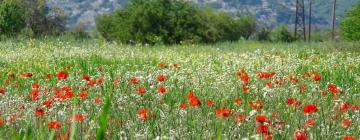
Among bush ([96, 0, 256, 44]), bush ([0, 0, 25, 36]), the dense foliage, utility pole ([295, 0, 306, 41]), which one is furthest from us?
utility pole ([295, 0, 306, 41])

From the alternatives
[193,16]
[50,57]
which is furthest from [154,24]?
[50,57]

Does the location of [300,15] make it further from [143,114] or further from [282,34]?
[143,114]

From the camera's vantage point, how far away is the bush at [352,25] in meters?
54.7

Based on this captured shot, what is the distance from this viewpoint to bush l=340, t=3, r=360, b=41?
180 ft

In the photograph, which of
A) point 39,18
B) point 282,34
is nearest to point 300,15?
point 282,34

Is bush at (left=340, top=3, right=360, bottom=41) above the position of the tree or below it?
below

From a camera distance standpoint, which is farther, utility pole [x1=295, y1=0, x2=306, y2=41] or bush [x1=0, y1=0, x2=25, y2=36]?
utility pole [x1=295, y1=0, x2=306, y2=41]

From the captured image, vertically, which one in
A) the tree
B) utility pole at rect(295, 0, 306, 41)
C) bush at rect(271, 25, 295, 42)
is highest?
the tree

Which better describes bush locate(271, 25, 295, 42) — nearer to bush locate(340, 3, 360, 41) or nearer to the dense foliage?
bush locate(340, 3, 360, 41)

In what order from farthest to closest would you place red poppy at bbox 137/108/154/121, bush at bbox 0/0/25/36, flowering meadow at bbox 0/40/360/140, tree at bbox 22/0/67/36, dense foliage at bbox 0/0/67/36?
tree at bbox 22/0/67/36 < dense foliage at bbox 0/0/67/36 < bush at bbox 0/0/25/36 < flowering meadow at bbox 0/40/360/140 < red poppy at bbox 137/108/154/121

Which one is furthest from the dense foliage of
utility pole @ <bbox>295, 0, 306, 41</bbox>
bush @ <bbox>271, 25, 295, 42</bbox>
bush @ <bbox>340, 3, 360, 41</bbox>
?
bush @ <bbox>271, 25, 295, 42</bbox>

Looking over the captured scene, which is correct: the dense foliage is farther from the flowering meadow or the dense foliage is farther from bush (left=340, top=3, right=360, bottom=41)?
bush (left=340, top=3, right=360, bottom=41)

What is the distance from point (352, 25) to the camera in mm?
56375

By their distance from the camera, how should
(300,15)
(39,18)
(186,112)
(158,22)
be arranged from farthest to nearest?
(300,15)
(39,18)
(158,22)
(186,112)
